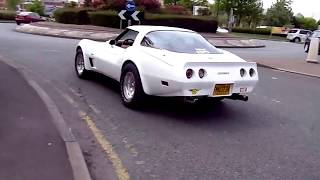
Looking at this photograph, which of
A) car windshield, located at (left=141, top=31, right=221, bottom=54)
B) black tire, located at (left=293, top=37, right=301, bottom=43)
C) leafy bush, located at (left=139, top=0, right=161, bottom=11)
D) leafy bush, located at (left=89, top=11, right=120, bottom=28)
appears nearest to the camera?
car windshield, located at (left=141, top=31, right=221, bottom=54)

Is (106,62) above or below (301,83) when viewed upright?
above

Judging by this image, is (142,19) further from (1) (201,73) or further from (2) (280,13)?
(2) (280,13)

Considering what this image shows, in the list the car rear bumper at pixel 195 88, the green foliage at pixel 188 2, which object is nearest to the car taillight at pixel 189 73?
A: the car rear bumper at pixel 195 88

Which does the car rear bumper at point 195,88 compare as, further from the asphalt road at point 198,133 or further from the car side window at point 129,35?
the car side window at point 129,35

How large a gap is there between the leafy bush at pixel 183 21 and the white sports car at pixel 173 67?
24.2 meters

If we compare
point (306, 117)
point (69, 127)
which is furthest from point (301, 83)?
point (69, 127)

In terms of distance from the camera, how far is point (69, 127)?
22.1 ft

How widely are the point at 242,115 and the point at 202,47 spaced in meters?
1.29

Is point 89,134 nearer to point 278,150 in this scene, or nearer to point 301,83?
point 278,150

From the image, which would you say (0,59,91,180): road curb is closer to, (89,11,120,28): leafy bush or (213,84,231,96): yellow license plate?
(213,84,231,96): yellow license plate

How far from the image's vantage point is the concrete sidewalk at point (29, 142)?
4.73m

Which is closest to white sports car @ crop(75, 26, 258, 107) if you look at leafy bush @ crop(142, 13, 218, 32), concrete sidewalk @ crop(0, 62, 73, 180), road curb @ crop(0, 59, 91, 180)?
road curb @ crop(0, 59, 91, 180)

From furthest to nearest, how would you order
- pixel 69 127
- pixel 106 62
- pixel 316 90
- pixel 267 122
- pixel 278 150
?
pixel 316 90
pixel 106 62
pixel 267 122
pixel 69 127
pixel 278 150

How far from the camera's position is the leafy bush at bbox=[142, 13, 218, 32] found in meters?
33.2
